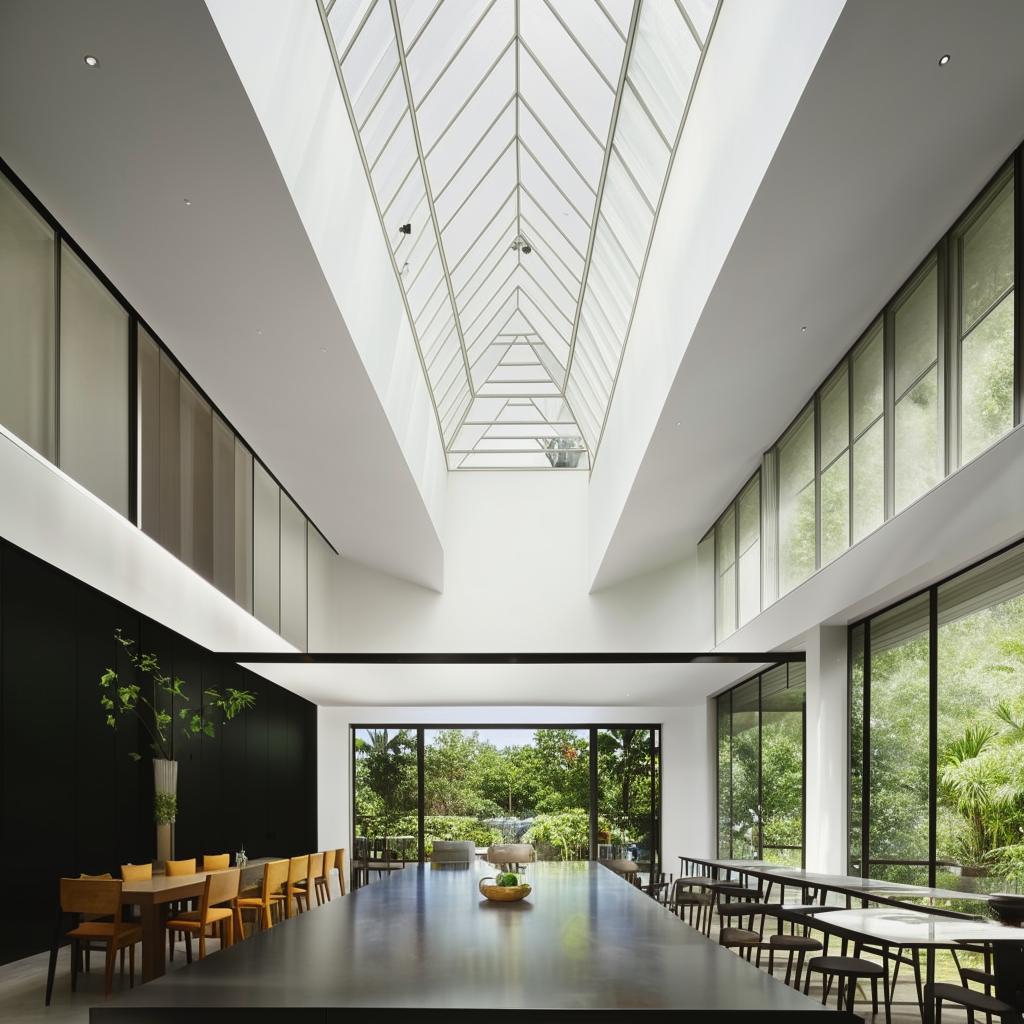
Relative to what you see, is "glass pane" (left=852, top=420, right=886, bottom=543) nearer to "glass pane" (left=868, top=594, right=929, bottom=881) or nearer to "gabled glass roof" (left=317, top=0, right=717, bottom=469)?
"glass pane" (left=868, top=594, right=929, bottom=881)

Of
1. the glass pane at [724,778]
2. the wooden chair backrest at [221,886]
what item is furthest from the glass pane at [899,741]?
the glass pane at [724,778]

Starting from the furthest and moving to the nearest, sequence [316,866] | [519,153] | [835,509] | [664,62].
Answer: [316,866]
[519,153]
[835,509]
[664,62]

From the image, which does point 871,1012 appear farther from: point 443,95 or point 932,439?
point 443,95

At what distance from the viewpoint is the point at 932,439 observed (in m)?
7.16

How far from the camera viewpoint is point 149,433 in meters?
9.32

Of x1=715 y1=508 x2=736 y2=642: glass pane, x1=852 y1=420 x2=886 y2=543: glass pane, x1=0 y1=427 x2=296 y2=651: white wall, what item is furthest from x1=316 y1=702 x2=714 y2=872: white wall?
x1=852 y1=420 x2=886 y2=543: glass pane

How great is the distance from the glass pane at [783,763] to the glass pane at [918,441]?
5.47 m

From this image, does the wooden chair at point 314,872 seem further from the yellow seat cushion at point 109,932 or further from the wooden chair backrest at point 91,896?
the wooden chair backrest at point 91,896

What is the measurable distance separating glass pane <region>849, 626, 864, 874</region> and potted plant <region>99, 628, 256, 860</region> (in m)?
5.99

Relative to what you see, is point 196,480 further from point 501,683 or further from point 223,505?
point 501,683

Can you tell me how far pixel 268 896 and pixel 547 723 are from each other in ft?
35.8

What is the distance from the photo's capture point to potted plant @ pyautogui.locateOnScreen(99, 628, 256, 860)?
10266mm

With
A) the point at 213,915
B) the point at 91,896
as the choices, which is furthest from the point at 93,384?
the point at 213,915

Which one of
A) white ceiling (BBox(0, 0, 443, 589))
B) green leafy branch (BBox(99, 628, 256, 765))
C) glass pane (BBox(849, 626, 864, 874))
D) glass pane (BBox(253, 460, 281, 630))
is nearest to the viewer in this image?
white ceiling (BBox(0, 0, 443, 589))
